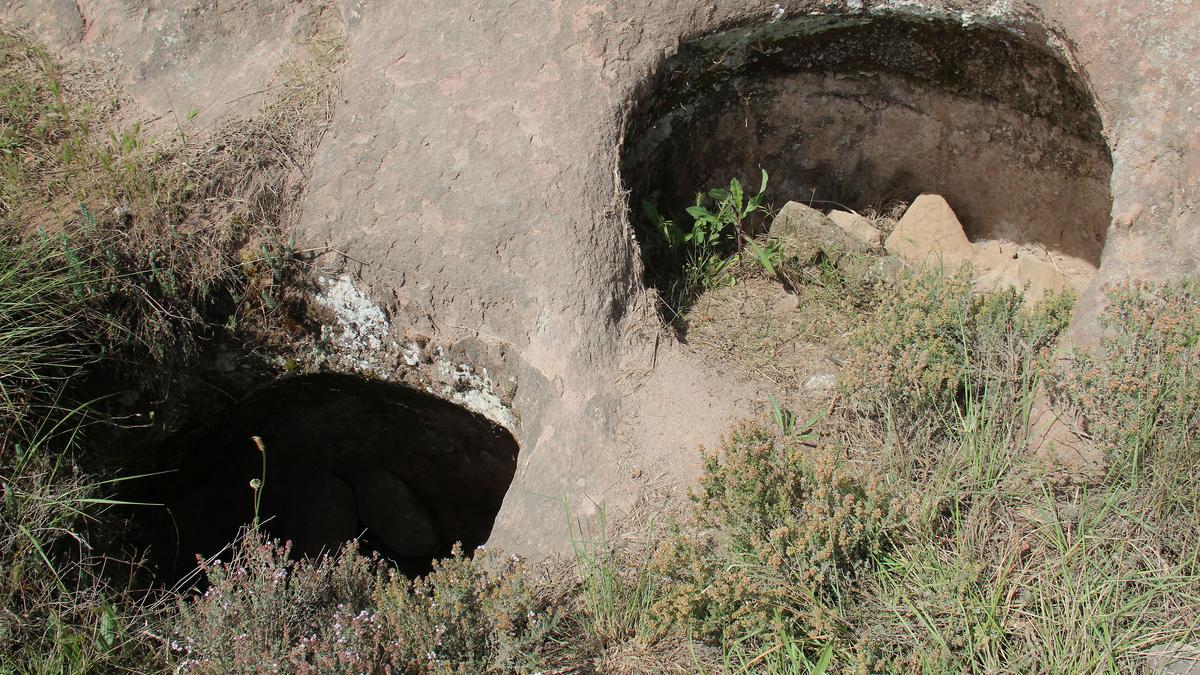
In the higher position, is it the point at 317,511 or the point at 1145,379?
the point at 1145,379

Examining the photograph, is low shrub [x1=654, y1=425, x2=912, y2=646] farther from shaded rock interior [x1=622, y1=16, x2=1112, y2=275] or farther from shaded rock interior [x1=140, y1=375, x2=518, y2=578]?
shaded rock interior [x1=622, y1=16, x2=1112, y2=275]

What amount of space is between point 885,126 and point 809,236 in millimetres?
657

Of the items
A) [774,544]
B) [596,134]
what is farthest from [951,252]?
[774,544]

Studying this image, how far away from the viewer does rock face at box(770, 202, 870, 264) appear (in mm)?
3967

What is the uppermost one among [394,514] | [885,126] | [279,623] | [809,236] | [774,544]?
[885,126]

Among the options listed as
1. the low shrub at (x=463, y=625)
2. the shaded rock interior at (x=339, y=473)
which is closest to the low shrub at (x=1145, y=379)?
the low shrub at (x=463, y=625)

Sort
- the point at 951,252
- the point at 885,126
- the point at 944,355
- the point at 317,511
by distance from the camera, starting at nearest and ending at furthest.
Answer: the point at 944,355 → the point at 951,252 → the point at 885,126 → the point at 317,511

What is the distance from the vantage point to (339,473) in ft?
15.2

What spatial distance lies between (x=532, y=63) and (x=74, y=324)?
1.81 m

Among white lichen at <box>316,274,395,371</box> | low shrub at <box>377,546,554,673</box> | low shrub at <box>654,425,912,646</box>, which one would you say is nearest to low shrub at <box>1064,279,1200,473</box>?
low shrub at <box>654,425,912,646</box>

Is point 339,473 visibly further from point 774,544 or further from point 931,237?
point 931,237

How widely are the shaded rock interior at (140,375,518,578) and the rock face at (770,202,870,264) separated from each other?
1380 millimetres

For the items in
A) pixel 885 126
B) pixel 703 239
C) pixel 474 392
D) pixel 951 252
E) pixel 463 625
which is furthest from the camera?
pixel 885 126

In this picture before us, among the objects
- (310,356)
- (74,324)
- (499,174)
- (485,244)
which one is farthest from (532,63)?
(74,324)
